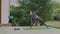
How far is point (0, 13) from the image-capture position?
5.47ft

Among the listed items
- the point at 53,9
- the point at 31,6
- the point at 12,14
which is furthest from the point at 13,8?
the point at 53,9

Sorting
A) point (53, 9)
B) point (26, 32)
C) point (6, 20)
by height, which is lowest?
point (26, 32)

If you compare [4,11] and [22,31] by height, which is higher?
[4,11]

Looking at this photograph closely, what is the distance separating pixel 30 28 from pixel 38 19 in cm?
12

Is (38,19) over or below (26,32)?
over

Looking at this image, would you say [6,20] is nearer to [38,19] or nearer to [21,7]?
[21,7]

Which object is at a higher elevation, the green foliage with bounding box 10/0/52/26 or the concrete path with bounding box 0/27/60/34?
the green foliage with bounding box 10/0/52/26

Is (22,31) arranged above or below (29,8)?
below

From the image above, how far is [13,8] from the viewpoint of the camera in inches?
66.2

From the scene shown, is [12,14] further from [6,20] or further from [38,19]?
[38,19]

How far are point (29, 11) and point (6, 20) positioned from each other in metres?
0.24

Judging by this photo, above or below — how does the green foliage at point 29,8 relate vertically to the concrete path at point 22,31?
above

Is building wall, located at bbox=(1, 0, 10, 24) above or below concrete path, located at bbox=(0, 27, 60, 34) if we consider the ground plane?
above

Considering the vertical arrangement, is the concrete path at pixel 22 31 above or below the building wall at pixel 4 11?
below
